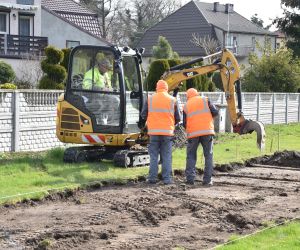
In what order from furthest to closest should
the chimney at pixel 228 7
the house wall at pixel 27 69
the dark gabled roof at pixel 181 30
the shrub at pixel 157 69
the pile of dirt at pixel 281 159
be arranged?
the chimney at pixel 228 7 → the dark gabled roof at pixel 181 30 → the house wall at pixel 27 69 → the shrub at pixel 157 69 → the pile of dirt at pixel 281 159

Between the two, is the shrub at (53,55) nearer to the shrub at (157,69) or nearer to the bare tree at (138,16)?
the shrub at (157,69)

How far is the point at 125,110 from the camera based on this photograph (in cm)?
1557

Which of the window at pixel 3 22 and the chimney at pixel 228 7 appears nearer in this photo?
the window at pixel 3 22

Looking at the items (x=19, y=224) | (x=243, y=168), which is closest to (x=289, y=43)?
(x=243, y=168)

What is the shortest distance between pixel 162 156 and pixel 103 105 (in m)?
2.30

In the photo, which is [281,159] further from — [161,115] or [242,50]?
[242,50]

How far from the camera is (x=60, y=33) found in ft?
145

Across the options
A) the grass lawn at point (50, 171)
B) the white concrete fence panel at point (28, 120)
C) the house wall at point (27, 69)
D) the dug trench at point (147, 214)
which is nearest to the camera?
the dug trench at point (147, 214)

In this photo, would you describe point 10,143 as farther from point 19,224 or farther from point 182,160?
point 19,224

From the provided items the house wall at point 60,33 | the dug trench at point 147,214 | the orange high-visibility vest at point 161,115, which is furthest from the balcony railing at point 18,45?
the dug trench at point 147,214

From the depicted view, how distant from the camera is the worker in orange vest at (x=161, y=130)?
13953 mm

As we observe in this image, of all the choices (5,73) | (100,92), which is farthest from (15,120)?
(5,73)

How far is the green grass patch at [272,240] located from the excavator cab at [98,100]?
6.68 meters

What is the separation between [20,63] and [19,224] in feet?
90.1
